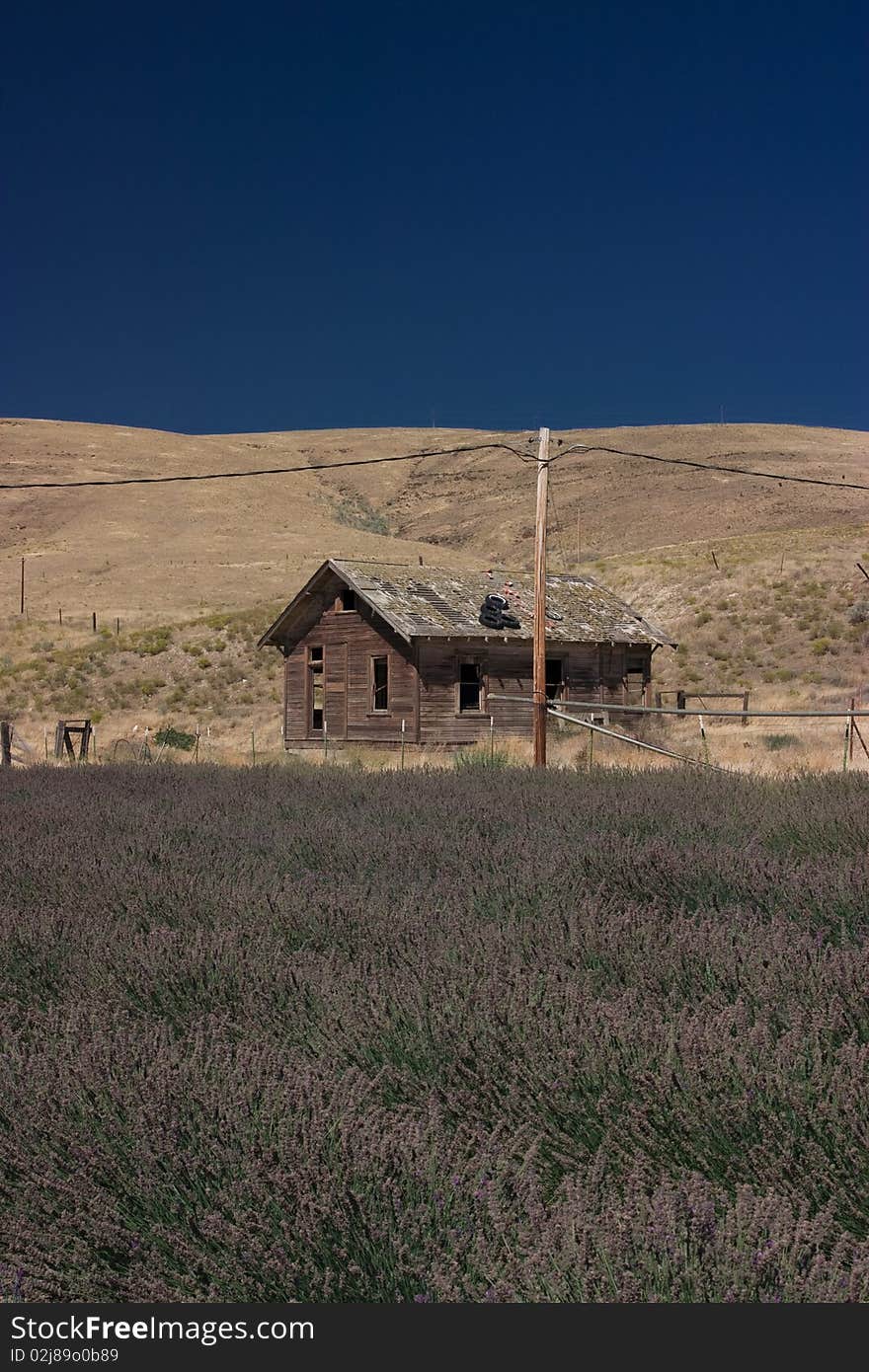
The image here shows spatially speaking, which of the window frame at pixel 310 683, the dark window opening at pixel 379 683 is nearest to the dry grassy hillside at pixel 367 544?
the dark window opening at pixel 379 683

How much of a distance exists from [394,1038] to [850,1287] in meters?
1.78

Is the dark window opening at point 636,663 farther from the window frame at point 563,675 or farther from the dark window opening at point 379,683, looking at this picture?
the dark window opening at point 379,683

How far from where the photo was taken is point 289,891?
5.84m

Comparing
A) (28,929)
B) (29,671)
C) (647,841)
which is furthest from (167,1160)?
(29,671)

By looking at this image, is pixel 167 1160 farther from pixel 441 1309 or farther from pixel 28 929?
pixel 28 929

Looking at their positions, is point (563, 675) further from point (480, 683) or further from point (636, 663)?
point (636, 663)

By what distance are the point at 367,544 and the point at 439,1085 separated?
265ft

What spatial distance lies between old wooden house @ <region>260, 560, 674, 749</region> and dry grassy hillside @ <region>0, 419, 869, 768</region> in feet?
13.2

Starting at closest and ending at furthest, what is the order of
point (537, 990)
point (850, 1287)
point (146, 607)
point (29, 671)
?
Result: point (850, 1287), point (537, 990), point (29, 671), point (146, 607)

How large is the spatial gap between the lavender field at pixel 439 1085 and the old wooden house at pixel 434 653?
19.1m

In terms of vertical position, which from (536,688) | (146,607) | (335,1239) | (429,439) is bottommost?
(335,1239)

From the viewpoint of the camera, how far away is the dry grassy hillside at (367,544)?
144 feet

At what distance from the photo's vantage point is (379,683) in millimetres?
28938

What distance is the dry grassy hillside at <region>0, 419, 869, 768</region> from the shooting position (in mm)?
43812
